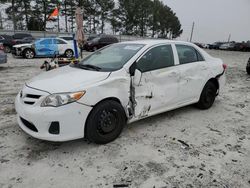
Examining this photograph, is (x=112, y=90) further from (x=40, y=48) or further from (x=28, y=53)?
(x=28, y=53)

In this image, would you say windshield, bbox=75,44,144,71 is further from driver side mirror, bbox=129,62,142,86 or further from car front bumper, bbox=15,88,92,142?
car front bumper, bbox=15,88,92,142

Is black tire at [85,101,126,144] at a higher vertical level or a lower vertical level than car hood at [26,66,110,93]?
lower

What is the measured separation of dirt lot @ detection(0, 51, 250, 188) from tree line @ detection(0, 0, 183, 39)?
30442 millimetres

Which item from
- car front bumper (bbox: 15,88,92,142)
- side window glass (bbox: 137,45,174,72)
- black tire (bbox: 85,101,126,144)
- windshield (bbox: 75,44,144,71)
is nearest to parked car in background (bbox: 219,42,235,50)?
side window glass (bbox: 137,45,174,72)

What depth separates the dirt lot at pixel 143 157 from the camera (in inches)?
97.4

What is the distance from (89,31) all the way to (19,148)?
43904 millimetres

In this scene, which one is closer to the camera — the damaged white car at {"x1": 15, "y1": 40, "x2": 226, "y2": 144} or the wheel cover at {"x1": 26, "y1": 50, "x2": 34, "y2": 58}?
the damaged white car at {"x1": 15, "y1": 40, "x2": 226, "y2": 144}

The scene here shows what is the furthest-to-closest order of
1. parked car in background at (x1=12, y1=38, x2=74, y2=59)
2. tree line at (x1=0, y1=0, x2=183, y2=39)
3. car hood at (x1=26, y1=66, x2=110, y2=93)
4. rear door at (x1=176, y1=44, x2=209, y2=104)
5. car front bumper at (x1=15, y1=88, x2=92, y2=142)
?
tree line at (x1=0, y1=0, x2=183, y2=39) → parked car in background at (x1=12, y1=38, x2=74, y2=59) → rear door at (x1=176, y1=44, x2=209, y2=104) → car hood at (x1=26, y1=66, x2=110, y2=93) → car front bumper at (x1=15, y1=88, x2=92, y2=142)

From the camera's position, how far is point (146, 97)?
11.6ft

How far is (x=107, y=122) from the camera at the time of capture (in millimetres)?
3107

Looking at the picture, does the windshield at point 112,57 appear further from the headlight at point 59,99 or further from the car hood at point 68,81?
the headlight at point 59,99

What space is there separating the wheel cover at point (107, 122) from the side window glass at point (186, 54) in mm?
1785


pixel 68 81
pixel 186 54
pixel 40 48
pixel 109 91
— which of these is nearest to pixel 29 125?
pixel 68 81

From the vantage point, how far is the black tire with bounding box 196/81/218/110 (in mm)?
4593
